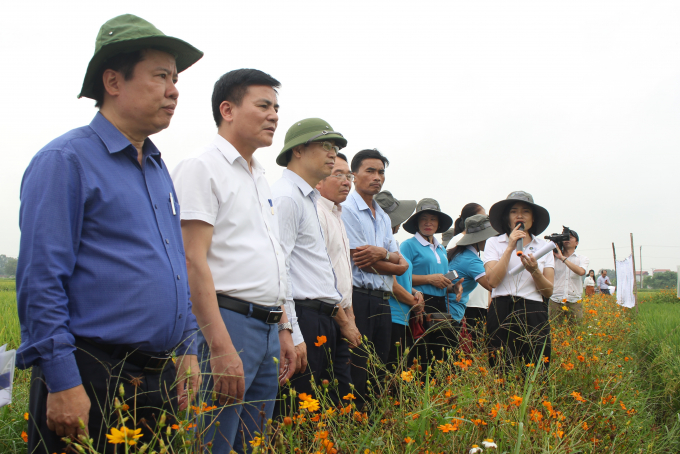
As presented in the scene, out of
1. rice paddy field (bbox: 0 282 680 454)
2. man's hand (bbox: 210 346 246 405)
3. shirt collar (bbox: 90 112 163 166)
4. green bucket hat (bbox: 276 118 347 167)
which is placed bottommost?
rice paddy field (bbox: 0 282 680 454)

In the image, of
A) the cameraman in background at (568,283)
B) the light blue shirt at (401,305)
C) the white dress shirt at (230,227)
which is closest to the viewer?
the white dress shirt at (230,227)

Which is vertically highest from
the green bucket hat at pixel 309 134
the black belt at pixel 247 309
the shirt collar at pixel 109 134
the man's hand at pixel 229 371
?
the green bucket hat at pixel 309 134

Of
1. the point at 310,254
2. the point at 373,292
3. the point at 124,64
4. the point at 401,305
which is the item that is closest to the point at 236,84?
the point at 124,64

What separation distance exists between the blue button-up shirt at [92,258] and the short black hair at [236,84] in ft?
2.49

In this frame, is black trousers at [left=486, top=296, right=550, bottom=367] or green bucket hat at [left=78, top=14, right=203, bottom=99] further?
black trousers at [left=486, top=296, right=550, bottom=367]

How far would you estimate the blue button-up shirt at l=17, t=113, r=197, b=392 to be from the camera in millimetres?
1247

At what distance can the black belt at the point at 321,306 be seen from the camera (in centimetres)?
270

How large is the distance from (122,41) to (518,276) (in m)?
3.33

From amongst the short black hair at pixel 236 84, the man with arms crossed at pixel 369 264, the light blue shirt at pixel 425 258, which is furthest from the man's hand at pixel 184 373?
the light blue shirt at pixel 425 258

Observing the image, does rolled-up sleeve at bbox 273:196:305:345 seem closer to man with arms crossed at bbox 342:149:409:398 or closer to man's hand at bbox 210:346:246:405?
man's hand at bbox 210:346:246:405

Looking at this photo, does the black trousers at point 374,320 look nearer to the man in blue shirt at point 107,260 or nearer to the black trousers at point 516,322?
the black trousers at point 516,322

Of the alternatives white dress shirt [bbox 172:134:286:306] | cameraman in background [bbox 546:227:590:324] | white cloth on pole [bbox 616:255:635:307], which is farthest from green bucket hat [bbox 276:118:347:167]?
white cloth on pole [bbox 616:255:635:307]

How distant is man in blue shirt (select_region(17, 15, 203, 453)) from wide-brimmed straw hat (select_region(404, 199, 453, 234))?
3.59m

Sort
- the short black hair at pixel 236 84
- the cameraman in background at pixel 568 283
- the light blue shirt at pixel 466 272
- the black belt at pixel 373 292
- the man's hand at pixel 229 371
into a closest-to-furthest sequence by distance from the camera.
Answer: the man's hand at pixel 229 371 < the short black hair at pixel 236 84 < the black belt at pixel 373 292 < the light blue shirt at pixel 466 272 < the cameraman in background at pixel 568 283
